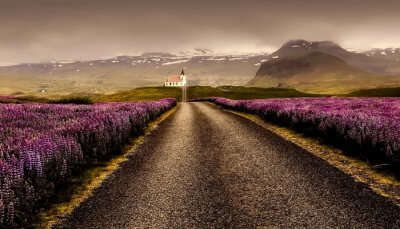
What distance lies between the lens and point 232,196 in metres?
6.37

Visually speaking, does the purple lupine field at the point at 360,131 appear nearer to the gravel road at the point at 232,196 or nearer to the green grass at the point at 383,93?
the gravel road at the point at 232,196

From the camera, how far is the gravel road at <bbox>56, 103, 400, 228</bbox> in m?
5.20

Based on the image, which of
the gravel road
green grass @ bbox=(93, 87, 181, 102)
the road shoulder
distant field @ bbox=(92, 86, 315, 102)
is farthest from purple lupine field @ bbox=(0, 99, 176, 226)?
distant field @ bbox=(92, 86, 315, 102)

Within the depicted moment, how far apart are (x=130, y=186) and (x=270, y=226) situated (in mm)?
3311

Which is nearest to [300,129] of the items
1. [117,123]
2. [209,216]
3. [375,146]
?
[375,146]


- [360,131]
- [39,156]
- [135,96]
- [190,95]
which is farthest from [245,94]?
[39,156]

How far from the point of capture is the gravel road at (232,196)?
520cm

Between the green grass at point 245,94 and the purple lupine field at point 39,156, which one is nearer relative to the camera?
the purple lupine field at point 39,156

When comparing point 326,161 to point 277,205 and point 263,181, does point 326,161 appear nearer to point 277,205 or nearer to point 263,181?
point 263,181

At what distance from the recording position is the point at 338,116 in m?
12.9

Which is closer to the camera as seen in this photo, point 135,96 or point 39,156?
point 39,156

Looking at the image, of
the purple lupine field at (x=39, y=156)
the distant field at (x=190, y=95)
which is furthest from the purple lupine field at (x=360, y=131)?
the distant field at (x=190, y=95)

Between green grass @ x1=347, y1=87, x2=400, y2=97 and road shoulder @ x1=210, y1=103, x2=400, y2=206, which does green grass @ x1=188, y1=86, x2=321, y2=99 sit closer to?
green grass @ x1=347, y1=87, x2=400, y2=97

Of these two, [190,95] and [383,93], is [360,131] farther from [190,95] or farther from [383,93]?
[190,95]
